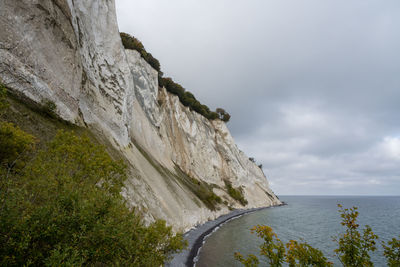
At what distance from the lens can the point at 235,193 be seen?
235 feet

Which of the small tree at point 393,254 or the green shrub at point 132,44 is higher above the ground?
the green shrub at point 132,44

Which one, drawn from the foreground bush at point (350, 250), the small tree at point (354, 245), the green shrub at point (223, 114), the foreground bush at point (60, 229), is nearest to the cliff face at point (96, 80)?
the foreground bush at point (60, 229)

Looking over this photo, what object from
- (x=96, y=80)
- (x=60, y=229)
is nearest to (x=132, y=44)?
(x=96, y=80)

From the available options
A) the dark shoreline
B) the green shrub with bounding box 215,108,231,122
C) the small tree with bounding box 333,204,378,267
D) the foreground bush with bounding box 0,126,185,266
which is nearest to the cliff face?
the dark shoreline

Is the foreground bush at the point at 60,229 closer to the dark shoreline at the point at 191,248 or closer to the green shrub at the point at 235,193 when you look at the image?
the dark shoreline at the point at 191,248

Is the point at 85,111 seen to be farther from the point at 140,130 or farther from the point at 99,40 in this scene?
the point at 140,130

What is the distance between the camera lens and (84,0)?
2544 cm

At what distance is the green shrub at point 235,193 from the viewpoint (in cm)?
7098

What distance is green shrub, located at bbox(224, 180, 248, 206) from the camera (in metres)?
71.0

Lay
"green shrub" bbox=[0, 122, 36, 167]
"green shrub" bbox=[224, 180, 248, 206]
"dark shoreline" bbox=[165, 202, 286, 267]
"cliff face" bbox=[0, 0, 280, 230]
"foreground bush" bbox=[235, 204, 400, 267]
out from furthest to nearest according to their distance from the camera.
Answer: "green shrub" bbox=[224, 180, 248, 206]
"dark shoreline" bbox=[165, 202, 286, 267]
"cliff face" bbox=[0, 0, 280, 230]
"green shrub" bbox=[0, 122, 36, 167]
"foreground bush" bbox=[235, 204, 400, 267]

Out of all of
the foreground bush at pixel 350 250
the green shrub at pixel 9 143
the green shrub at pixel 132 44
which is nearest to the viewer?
the foreground bush at pixel 350 250

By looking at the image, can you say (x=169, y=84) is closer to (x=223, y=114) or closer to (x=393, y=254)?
(x=223, y=114)

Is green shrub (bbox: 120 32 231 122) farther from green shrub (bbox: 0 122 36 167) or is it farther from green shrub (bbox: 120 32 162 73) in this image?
green shrub (bbox: 0 122 36 167)

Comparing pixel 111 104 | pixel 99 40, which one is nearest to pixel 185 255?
pixel 111 104
